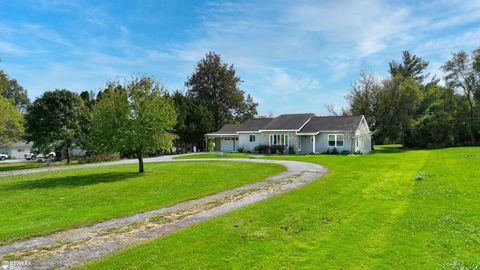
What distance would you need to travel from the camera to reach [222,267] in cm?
613

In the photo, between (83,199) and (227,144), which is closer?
(83,199)

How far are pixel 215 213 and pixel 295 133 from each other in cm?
3496

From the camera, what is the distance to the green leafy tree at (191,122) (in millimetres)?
55353

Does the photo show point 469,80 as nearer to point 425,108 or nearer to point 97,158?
point 425,108

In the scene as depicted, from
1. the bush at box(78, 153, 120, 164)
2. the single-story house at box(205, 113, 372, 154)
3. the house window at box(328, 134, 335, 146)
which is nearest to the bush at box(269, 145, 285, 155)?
the single-story house at box(205, 113, 372, 154)

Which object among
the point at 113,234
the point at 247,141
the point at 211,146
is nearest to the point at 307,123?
the point at 247,141

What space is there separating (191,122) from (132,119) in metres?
34.0

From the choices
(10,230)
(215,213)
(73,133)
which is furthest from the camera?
(73,133)

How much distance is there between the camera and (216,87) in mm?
72562

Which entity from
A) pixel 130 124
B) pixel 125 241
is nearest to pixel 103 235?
pixel 125 241

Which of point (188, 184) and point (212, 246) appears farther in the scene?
point (188, 184)

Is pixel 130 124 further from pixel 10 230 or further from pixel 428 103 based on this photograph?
pixel 428 103

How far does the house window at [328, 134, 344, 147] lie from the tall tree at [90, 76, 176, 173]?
25381 millimetres

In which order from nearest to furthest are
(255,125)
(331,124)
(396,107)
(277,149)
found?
1. (277,149)
2. (331,124)
3. (255,125)
4. (396,107)
